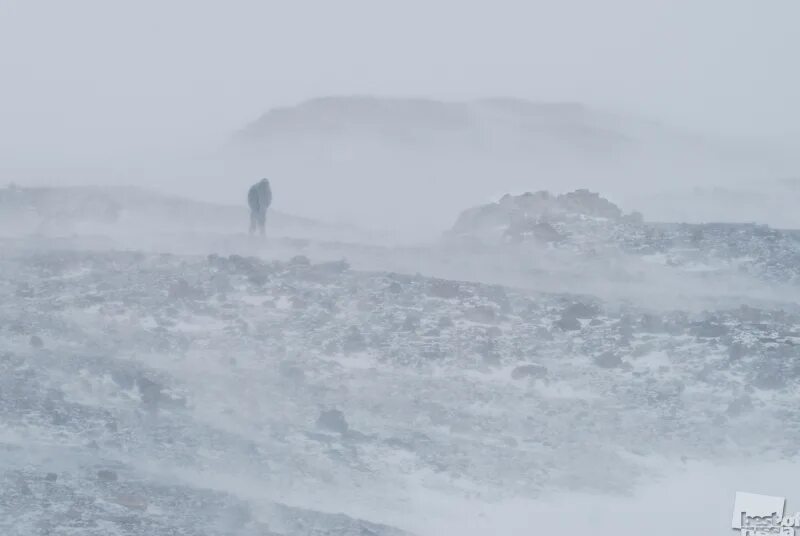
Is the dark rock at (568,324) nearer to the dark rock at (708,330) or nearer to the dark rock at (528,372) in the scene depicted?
the dark rock at (528,372)

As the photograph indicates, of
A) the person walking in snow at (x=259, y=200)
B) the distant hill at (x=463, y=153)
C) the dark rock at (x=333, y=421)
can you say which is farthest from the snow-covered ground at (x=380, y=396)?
the distant hill at (x=463, y=153)

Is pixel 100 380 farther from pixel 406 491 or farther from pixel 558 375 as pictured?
pixel 558 375

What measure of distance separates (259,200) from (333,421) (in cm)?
1362

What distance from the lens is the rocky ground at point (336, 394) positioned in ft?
57.0

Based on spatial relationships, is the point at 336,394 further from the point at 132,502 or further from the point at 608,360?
the point at 608,360

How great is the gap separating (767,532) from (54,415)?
12.4m

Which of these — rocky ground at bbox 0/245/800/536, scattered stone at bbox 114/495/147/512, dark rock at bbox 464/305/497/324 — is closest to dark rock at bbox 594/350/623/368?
rocky ground at bbox 0/245/800/536

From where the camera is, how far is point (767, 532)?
1584 cm

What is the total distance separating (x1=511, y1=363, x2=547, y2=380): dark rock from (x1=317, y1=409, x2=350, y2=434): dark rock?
13.0 ft

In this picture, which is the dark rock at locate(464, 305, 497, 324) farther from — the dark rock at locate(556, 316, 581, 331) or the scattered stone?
the scattered stone

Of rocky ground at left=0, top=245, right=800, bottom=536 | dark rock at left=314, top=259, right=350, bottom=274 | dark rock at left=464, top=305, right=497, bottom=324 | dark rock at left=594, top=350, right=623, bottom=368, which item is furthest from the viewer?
dark rock at left=314, top=259, right=350, bottom=274

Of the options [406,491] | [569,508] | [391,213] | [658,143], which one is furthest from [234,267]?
[658,143]

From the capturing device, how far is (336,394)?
68.7ft

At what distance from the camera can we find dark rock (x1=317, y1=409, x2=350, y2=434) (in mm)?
19656
